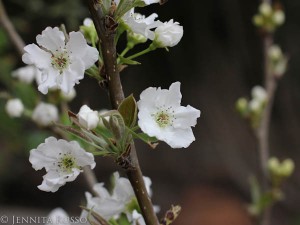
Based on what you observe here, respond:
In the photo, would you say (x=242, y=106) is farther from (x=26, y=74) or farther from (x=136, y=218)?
(x=136, y=218)

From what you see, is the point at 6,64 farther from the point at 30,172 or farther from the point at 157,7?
the point at 30,172

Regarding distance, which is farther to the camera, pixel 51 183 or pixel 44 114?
pixel 44 114

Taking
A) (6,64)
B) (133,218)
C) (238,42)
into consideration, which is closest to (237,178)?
(238,42)

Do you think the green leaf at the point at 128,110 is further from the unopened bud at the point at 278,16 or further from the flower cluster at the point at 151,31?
the unopened bud at the point at 278,16

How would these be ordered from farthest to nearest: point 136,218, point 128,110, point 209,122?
point 209,122 → point 136,218 → point 128,110

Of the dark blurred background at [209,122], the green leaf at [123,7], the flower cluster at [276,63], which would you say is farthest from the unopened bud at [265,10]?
the dark blurred background at [209,122]

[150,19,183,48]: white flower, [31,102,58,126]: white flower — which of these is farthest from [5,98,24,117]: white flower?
[150,19,183,48]: white flower

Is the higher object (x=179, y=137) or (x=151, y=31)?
(x=151, y=31)

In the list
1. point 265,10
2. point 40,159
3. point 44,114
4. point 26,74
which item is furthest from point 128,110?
point 265,10
